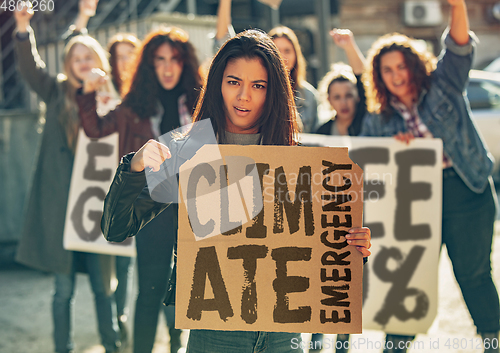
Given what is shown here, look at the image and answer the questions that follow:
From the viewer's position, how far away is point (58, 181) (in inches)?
118

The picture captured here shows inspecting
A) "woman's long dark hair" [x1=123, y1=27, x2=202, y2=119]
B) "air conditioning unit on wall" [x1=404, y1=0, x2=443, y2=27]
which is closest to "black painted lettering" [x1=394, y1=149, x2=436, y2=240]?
"woman's long dark hair" [x1=123, y1=27, x2=202, y2=119]

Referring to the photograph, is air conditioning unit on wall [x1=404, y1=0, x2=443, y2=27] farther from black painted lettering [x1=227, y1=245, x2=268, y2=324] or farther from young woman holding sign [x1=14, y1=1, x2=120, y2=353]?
black painted lettering [x1=227, y1=245, x2=268, y2=324]

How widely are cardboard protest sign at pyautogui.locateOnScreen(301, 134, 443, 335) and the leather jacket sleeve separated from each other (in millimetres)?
1485

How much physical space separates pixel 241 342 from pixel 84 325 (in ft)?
7.34

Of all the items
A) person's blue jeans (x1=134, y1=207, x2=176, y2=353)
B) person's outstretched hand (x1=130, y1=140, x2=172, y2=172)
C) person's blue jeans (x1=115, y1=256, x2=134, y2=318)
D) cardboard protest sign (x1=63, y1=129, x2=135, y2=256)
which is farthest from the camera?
person's blue jeans (x1=115, y1=256, x2=134, y2=318)

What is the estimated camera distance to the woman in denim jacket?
2.52 meters

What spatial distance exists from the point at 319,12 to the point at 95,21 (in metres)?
3.80

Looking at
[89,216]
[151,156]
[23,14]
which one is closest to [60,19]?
[23,14]

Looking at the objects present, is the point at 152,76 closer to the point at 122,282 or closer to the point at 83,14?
the point at 83,14

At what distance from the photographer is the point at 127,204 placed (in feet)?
4.82

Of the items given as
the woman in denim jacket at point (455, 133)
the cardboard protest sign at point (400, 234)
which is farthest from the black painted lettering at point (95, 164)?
the woman in denim jacket at point (455, 133)

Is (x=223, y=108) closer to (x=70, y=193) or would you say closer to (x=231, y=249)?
(x=231, y=249)

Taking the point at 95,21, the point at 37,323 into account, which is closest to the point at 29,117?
the point at 37,323

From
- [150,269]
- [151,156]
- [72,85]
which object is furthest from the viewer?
[72,85]
